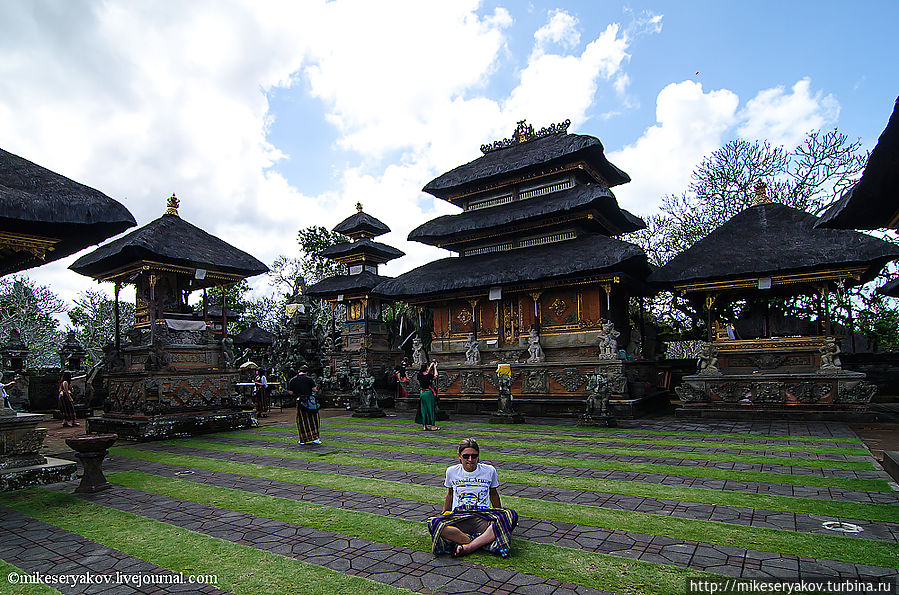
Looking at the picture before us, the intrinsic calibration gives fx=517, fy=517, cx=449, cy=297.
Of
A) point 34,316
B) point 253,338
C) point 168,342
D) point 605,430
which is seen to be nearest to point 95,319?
point 34,316

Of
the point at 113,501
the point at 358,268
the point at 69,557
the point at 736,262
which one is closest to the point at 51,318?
the point at 358,268

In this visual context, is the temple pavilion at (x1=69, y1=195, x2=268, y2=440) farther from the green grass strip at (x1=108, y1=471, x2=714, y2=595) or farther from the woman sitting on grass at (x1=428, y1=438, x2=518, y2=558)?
the woman sitting on grass at (x1=428, y1=438, x2=518, y2=558)

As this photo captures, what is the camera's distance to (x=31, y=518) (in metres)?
6.75

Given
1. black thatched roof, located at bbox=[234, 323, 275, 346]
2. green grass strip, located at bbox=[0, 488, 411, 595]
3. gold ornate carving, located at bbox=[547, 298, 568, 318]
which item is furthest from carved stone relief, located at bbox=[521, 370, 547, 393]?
black thatched roof, located at bbox=[234, 323, 275, 346]

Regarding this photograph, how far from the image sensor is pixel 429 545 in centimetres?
512

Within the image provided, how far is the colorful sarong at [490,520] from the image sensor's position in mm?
4746

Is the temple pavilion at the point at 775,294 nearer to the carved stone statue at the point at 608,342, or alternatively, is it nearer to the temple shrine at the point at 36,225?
the carved stone statue at the point at 608,342

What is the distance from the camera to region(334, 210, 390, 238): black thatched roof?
28245 mm

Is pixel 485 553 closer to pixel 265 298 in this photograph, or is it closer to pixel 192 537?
pixel 192 537

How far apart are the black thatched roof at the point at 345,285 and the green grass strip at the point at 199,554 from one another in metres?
19.0

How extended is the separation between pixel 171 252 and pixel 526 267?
11.1 m

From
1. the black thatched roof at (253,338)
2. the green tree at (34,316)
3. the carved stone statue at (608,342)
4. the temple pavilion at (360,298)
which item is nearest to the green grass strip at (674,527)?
the carved stone statue at (608,342)

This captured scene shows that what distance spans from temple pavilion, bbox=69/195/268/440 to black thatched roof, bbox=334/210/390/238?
1152cm

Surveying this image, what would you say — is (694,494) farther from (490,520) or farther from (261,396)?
(261,396)
